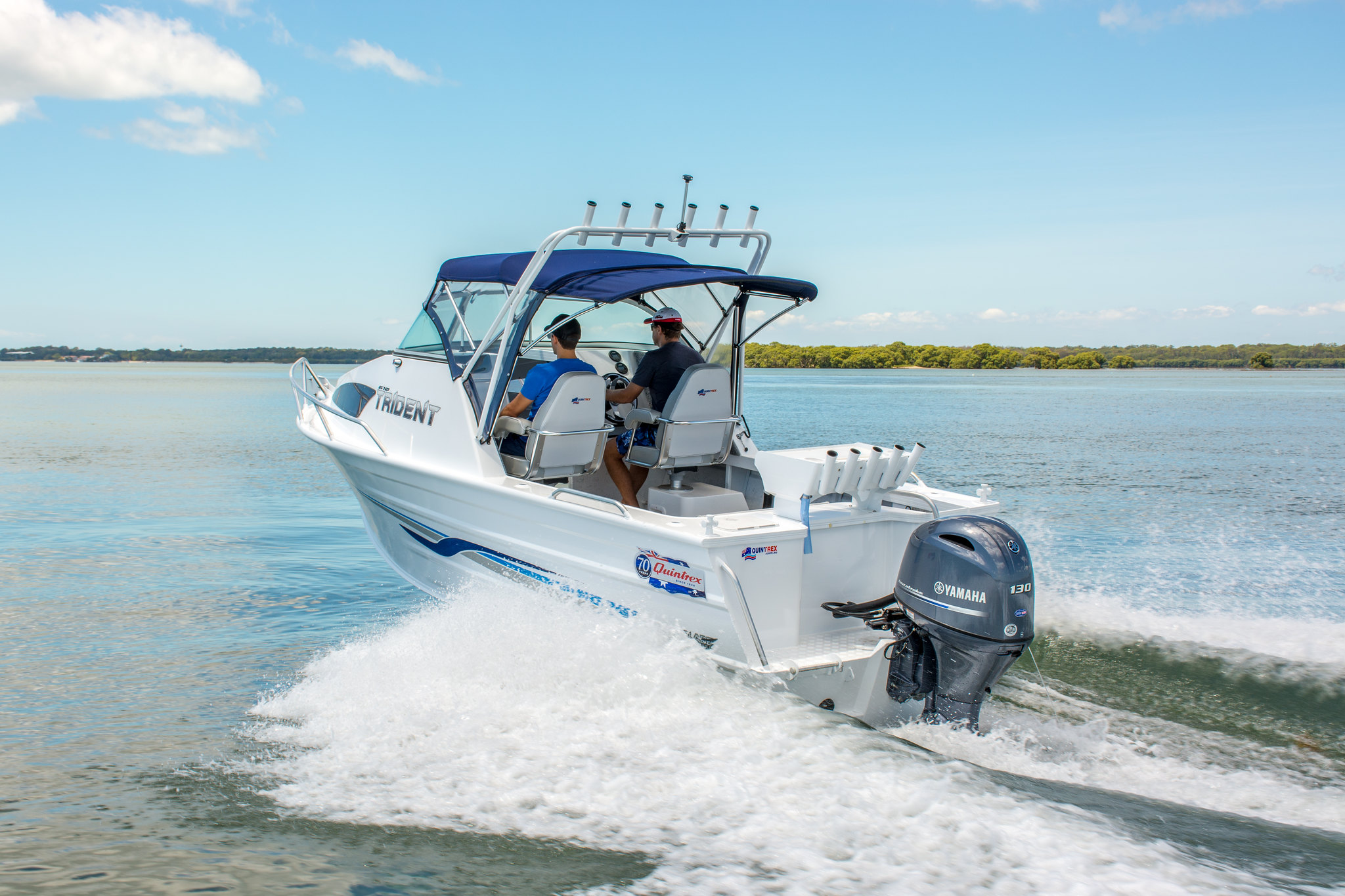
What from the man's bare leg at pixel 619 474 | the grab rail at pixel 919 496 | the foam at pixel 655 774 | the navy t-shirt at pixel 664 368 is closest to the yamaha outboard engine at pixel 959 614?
the foam at pixel 655 774

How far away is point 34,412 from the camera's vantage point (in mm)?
30578

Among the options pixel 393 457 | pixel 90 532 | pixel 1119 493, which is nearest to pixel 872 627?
pixel 393 457

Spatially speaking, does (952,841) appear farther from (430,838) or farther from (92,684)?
(92,684)

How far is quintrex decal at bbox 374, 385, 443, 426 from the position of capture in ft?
18.9

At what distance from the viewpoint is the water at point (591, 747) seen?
303 centimetres

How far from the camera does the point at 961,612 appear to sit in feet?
12.4

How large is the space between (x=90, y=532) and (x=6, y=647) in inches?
165

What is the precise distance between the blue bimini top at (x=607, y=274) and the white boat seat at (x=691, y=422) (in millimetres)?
575

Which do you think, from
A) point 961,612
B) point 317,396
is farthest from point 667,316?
point 317,396

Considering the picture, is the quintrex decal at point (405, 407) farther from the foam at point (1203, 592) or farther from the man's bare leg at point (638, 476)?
the foam at point (1203, 592)

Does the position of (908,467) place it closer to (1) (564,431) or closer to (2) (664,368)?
(2) (664,368)

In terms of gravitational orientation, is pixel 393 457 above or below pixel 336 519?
above

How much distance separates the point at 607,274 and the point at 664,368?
2.44 ft

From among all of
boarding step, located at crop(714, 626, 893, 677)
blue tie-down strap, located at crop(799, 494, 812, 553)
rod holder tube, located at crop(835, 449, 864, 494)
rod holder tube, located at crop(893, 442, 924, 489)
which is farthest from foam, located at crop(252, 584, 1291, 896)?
rod holder tube, located at crop(893, 442, 924, 489)
